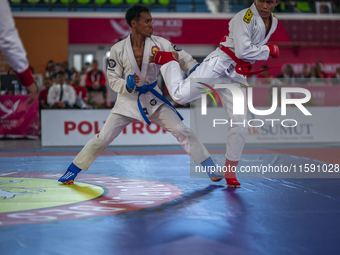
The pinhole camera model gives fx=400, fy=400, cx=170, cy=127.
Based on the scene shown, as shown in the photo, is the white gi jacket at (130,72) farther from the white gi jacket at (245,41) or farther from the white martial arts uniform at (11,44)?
the white martial arts uniform at (11,44)

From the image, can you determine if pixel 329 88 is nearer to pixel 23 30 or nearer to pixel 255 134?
pixel 255 134

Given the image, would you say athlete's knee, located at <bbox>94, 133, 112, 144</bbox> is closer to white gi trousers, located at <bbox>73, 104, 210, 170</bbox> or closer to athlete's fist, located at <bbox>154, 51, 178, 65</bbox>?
white gi trousers, located at <bbox>73, 104, 210, 170</bbox>

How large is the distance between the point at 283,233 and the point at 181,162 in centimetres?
289

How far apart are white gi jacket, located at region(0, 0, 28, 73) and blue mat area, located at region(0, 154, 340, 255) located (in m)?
0.88

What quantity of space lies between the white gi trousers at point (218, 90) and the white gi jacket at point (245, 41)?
60mm

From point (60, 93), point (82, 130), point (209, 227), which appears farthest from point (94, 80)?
point (209, 227)

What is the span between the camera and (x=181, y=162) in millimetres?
4910

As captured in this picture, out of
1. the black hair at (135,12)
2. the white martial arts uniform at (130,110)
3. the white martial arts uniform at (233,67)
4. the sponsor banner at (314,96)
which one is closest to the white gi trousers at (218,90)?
the white martial arts uniform at (233,67)

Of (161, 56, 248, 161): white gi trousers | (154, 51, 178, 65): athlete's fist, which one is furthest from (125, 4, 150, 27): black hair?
(161, 56, 248, 161): white gi trousers

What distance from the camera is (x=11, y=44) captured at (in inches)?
83.4

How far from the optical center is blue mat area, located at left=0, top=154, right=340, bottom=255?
1.83 m

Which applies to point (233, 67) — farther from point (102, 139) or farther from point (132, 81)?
point (102, 139)

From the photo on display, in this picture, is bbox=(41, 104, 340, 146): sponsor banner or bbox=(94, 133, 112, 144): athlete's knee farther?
bbox=(41, 104, 340, 146): sponsor banner

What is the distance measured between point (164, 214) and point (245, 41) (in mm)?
1478
